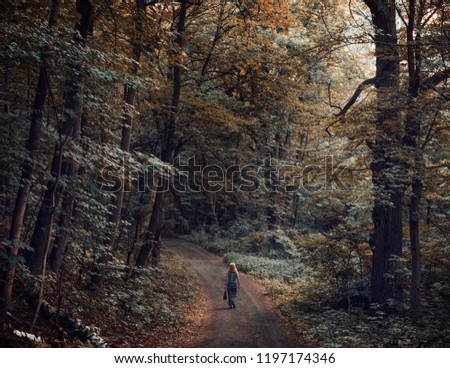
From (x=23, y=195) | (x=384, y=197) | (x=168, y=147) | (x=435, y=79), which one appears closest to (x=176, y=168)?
(x=168, y=147)

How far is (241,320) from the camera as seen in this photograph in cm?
1289

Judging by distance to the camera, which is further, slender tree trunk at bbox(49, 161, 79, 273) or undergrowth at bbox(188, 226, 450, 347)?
undergrowth at bbox(188, 226, 450, 347)

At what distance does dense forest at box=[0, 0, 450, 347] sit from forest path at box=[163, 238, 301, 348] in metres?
0.62

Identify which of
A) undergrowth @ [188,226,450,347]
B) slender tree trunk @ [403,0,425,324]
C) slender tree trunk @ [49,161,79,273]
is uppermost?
slender tree trunk @ [403,0,425,324]

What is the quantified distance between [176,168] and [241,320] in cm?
549

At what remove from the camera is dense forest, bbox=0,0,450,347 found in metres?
7.29

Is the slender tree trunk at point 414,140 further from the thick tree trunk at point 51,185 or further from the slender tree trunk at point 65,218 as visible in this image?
the slender tree trunk at point 65,218

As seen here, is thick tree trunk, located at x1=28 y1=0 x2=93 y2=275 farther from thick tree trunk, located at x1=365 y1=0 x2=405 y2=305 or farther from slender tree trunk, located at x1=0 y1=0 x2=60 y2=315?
thick tree trunk, located at x1=365 y1=0 x2=405 y2=305

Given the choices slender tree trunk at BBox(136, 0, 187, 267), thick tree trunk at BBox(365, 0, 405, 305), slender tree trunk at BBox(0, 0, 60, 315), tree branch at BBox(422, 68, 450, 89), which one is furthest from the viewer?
slender tree trunk at BBox(136, 0, 187, 267)

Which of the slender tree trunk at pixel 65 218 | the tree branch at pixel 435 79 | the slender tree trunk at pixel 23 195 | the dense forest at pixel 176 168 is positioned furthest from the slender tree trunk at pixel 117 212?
the tree branch at pixel 435 79

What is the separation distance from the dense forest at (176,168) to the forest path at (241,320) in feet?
2.04

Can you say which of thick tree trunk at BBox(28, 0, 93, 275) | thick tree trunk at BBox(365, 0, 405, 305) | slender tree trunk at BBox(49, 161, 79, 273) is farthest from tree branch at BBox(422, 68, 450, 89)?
slender tree trunk at BBox(49, 161, 79, 273)
